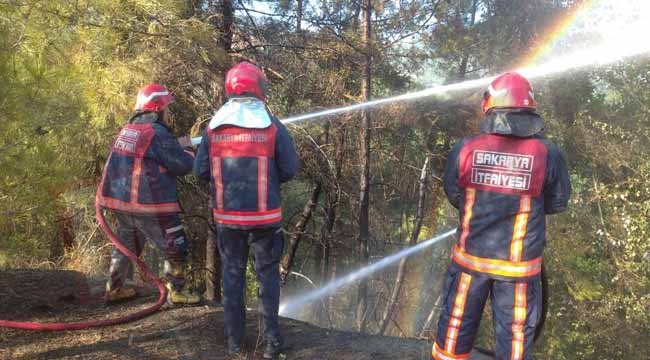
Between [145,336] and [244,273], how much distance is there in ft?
3.31

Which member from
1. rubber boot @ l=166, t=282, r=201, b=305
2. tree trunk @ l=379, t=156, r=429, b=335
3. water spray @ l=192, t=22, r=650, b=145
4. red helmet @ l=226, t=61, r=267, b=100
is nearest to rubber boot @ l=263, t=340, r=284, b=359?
rubber boot @ l=166, t=282, r=201, b=305

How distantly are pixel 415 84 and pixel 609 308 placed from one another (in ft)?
28.8

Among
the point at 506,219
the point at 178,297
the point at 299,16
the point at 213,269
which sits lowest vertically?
the point at 213,269

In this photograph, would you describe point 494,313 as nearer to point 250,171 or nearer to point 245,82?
point 250,171

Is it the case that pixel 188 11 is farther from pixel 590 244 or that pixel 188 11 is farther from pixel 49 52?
pixel 590 244

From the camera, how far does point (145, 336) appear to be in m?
3.89

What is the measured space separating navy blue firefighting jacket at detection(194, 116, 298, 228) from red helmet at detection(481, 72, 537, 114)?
4.50 ft

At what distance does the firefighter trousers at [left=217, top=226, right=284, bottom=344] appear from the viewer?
3.53 metres

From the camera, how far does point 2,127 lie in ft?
10.8

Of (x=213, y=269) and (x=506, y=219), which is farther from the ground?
(x=506, y=219)

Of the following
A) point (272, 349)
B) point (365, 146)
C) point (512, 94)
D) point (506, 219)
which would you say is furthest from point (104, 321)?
point (365, 146)

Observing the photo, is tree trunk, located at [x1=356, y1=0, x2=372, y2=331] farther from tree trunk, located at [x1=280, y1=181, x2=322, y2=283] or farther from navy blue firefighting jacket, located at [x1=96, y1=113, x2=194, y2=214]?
navy blue firefighting jacket, located at [x1=96, y1=113, x2=194, y2=214]

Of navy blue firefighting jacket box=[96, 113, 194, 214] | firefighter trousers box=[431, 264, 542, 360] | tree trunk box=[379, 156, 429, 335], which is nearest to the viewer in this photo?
firefighter trousers box=[431, 264, 542, 360]

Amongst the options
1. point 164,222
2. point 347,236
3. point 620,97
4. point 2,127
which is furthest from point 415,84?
point 2,127
